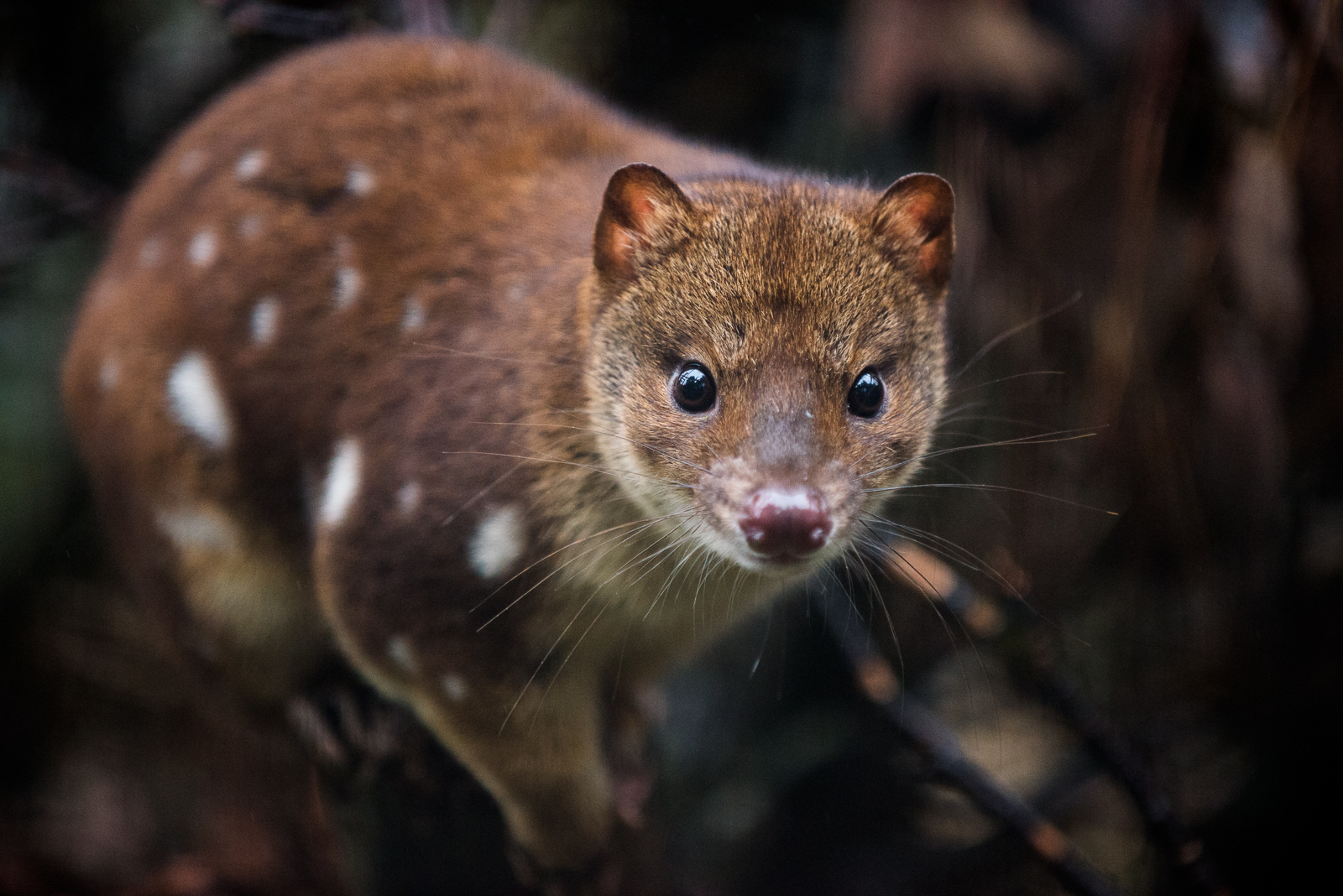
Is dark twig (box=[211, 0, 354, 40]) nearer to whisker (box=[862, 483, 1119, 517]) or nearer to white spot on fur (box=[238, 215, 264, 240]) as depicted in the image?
white spot on fur (box=[238, 215, 264, 240])

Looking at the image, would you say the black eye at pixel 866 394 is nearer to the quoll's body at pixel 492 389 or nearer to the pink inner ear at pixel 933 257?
the quoll's body at pixel 492 389

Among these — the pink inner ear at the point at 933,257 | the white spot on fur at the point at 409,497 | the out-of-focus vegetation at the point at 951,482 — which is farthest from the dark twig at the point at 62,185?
the pink inner ear at the point at 933,257

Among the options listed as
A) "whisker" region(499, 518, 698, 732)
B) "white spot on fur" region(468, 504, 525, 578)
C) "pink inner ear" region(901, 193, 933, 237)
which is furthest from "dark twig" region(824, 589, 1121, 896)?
"pink inner ear" region(901, 193, 933, 237)

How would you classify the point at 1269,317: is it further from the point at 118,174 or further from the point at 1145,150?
the point at 118,174

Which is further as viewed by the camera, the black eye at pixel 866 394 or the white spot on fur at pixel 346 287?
the white spot on fur at pixel 346 287

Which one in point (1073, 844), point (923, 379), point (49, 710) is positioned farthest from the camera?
point (49, 710)

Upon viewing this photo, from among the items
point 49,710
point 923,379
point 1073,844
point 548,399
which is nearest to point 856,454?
point 923,379
